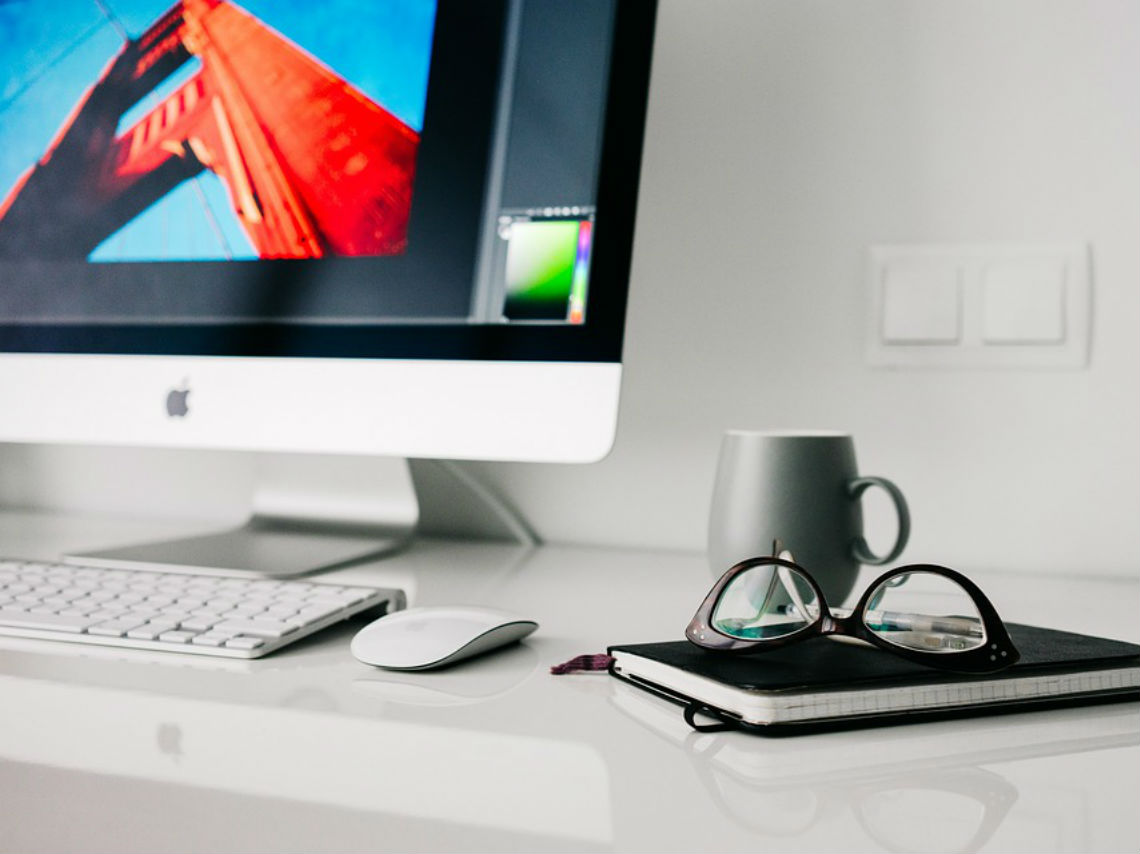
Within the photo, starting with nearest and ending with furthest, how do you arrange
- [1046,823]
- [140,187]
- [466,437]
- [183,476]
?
1. [1046,823]
2. [466,437]
3. [140,187]
4. [183,476]

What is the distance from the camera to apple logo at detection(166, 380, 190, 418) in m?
0.75

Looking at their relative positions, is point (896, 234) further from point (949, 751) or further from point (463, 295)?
point (949, 751)

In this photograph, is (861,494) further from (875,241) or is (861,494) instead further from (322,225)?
(322,225)

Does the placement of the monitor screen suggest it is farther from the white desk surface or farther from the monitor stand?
the white desk surface

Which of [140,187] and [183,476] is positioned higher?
[140,187]

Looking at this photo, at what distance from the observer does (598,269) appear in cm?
69

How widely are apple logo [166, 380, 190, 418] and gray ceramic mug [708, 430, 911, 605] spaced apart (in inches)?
16.0

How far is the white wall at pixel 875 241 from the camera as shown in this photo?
2.76ft

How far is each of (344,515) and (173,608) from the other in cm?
35

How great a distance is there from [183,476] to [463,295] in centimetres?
51

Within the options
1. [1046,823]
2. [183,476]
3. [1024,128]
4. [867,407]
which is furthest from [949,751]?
[183,476]

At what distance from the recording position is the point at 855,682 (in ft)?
1.27

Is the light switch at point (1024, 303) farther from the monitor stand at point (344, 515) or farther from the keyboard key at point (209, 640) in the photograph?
the keyboard key at point (209, 640)

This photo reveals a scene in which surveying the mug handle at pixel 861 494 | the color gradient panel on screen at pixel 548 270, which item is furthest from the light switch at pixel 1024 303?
the color gradient panel on screen at pixel 548 270
